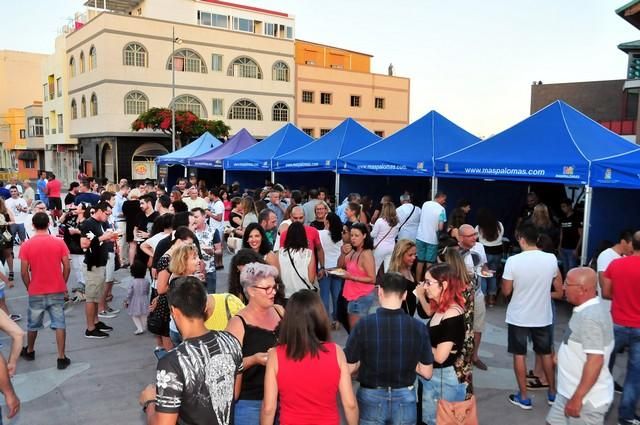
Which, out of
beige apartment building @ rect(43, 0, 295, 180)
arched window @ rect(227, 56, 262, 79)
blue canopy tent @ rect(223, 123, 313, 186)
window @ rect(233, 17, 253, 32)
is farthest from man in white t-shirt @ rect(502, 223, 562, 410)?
window @ rect(233, 17, 253, 32)

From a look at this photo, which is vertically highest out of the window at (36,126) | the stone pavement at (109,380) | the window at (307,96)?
the window at (307,96)

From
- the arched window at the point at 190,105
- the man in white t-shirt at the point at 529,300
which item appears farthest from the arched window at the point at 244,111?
the man in white t-shirt at the point at 529,300

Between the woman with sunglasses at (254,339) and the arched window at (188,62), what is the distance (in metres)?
34.5

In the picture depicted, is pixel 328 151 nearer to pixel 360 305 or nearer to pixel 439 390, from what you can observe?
pixel 360 305

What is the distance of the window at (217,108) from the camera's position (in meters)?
35.7

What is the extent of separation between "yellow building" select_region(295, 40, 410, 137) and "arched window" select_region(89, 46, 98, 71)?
48.6 ft

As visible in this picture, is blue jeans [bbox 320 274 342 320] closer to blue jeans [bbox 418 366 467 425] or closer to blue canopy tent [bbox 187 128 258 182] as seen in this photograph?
blue jeans [bbox 418 366 467 425]

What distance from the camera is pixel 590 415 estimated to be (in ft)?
9.78

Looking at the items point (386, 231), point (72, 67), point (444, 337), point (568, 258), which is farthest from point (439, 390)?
point (72, 67)

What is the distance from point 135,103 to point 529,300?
108ft

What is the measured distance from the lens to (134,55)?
108 feet

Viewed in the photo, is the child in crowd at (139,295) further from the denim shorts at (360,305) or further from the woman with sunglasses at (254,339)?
the woman with sunglasses at (254,339)

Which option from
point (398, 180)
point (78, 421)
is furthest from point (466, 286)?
point (398, 180)

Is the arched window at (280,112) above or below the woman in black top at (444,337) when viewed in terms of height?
above
